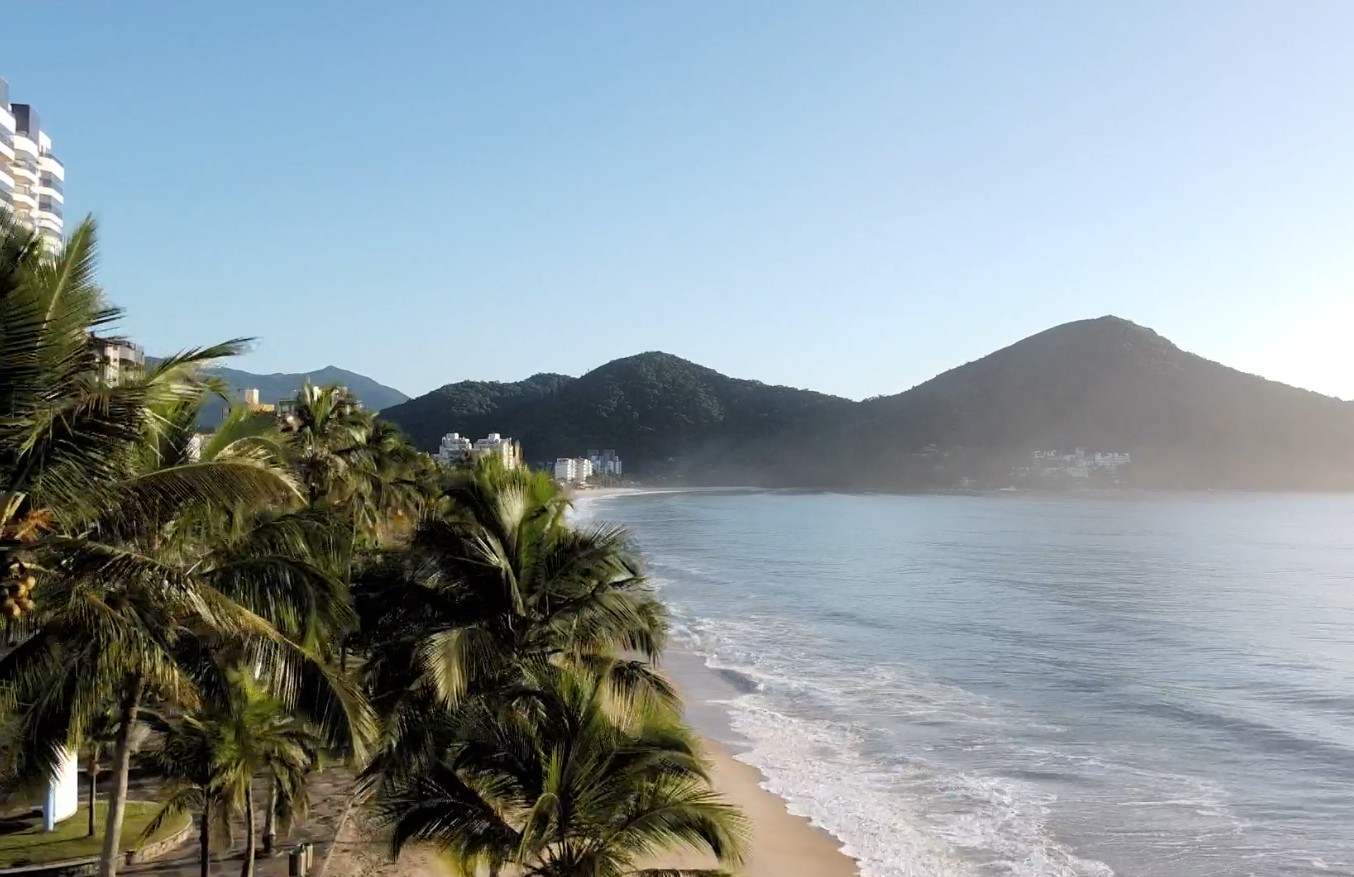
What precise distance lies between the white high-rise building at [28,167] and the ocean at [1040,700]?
31909mm

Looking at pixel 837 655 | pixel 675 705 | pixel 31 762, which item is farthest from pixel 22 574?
pixel 837 655

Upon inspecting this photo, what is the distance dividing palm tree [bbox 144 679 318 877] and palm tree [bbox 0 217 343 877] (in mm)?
2872

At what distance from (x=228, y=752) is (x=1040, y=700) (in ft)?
73.9

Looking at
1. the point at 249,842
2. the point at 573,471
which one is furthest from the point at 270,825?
the point at 573,471

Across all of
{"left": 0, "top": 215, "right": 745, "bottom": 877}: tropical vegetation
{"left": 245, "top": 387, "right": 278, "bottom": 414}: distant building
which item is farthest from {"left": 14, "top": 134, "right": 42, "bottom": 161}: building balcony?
{"left": 0, "top": 215, "right": 745, "bottom": 877}: tropical vegetation

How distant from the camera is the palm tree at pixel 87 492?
246 inches

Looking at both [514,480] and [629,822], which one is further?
[514,480]

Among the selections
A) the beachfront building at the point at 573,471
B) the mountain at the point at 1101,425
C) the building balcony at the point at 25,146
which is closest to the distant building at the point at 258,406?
the building balcony at the point at 25,146

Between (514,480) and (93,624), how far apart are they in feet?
17.4

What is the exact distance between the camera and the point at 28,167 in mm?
49531

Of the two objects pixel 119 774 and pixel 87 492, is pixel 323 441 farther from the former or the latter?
pixel 87 492

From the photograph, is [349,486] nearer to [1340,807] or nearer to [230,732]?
[230,732]

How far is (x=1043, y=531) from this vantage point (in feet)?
297

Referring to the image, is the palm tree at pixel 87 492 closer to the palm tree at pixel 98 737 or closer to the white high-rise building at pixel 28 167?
the palm tree at pixel 98 737
